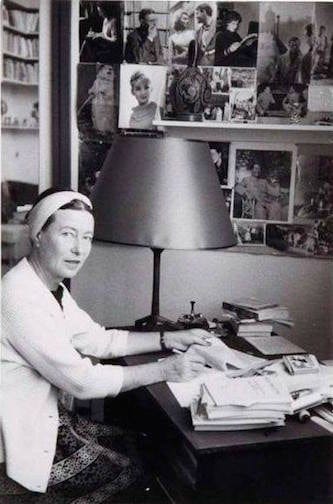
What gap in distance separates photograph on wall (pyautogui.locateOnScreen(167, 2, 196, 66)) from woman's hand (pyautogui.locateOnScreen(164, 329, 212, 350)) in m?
0.98

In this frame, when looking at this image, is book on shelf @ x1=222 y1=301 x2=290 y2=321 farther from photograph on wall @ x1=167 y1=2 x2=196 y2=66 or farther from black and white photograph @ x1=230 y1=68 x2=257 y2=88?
photograph on wall @ x1=167 y1=2 x2=196 y2=66

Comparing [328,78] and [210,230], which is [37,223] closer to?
[210,230]

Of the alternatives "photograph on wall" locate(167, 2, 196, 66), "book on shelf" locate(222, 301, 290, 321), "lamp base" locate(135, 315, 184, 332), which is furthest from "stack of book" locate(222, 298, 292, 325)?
"photograph on wall" locate(167, 2, 196, 66)

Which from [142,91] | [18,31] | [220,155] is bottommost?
[220,155]

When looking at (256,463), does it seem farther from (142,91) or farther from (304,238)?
(142,91)

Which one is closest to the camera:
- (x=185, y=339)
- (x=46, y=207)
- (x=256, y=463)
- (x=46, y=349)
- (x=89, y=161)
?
(x=256, y=463)

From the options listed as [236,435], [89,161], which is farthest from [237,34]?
[236,435]

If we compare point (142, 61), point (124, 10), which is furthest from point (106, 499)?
point (124, 10)

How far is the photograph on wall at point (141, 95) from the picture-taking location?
213 centimetres

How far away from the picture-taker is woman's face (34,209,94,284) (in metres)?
1.45

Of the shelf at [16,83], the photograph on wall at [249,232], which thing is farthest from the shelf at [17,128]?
the photograph on wall at [249,232]

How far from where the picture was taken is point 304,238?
7.16 ft

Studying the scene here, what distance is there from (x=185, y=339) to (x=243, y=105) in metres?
0.90

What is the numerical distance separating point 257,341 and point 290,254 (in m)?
0.49
